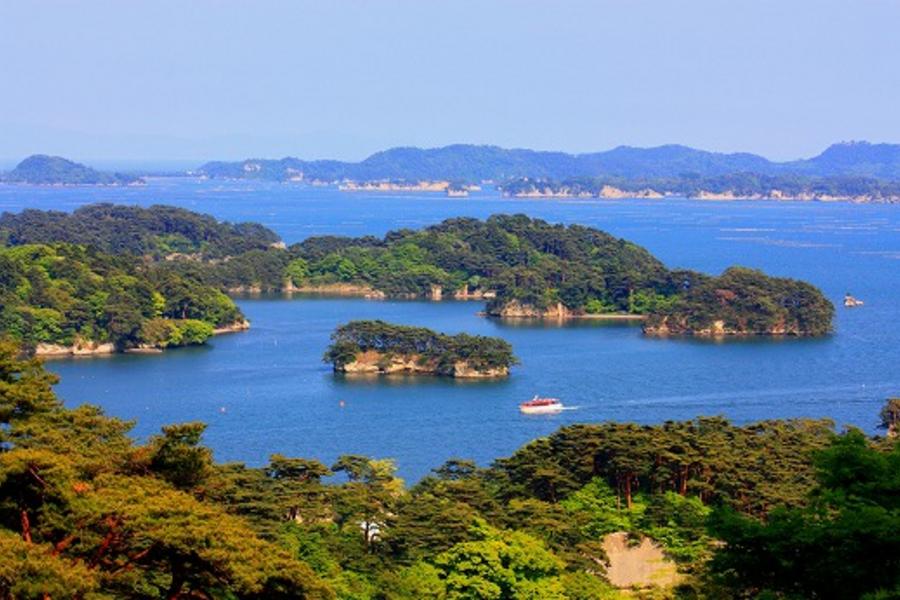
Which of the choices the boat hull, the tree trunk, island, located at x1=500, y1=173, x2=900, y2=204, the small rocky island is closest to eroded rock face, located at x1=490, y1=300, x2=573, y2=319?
the small rocky island

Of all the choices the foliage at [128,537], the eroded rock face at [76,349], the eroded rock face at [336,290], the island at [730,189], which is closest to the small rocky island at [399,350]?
the eroded rock face at [76,349]

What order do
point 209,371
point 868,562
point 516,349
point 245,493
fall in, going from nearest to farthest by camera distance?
point 868,562
point 245,493
point 209,371
point 516,349

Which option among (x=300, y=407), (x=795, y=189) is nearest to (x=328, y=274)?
(x=300, y=407)

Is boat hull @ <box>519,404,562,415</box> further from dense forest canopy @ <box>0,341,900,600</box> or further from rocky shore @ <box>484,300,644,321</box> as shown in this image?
rocky shore @ <box>484,300,644,321</box>

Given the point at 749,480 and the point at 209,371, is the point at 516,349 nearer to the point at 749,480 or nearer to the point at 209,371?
the point at 209,371

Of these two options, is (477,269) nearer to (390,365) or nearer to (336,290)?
(336,290)

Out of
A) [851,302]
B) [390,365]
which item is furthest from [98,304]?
[851,302]

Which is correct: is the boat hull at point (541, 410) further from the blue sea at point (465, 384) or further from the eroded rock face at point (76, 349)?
the eroded rock face at point (76, 349)
